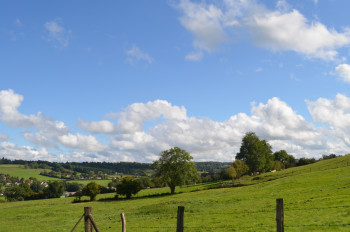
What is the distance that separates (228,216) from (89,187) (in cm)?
5672

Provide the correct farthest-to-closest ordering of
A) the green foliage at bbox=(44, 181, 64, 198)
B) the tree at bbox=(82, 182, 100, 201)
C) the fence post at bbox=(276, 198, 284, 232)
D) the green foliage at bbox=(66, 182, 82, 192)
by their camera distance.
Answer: the green foliage at bbox=(66, 182, 82, 192), the green foliage at bbox=(44, 181, 64, 198), the tree at bbox=(82, 182, 100, 201), the fence post at bbox=(276, 198, 284, 232)

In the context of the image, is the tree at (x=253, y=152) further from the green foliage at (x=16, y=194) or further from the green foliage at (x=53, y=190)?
the green foliage at (x=16, y=194)

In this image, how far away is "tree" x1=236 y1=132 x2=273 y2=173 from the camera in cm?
9756

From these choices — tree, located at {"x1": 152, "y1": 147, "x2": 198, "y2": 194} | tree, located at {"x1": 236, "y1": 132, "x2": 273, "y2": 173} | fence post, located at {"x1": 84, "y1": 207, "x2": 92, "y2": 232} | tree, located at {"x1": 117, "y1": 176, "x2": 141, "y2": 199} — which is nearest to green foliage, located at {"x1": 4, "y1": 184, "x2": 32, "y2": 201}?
tree, located at {"x1": 117, "y1": 176, "x2": 141, "y2": 199}

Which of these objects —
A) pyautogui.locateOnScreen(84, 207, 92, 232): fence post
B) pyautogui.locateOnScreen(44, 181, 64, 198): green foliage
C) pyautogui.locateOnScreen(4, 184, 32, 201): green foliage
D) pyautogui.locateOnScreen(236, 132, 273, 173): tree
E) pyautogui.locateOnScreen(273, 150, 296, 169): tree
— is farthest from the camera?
pyautogui.locateOnScreen(273, 150, 296, 169): tree

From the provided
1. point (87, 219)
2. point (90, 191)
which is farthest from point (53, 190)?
point (87, 219)

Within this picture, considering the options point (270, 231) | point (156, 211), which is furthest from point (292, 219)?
point (156, 211)

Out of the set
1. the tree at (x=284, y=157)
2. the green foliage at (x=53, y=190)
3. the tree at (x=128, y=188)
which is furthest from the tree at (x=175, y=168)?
the tree at (x=284, y=157)

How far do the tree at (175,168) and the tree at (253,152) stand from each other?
26.4 metres

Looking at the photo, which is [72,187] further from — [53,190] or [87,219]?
[87,219]

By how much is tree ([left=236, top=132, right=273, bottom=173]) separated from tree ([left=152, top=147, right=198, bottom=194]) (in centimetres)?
2641

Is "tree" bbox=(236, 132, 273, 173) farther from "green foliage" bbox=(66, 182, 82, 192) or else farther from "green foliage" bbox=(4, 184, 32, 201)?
"green foliage" bbox=(66, 182, 82, 192)

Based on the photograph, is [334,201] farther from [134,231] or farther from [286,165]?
[286,165]

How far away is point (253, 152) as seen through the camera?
320ft
